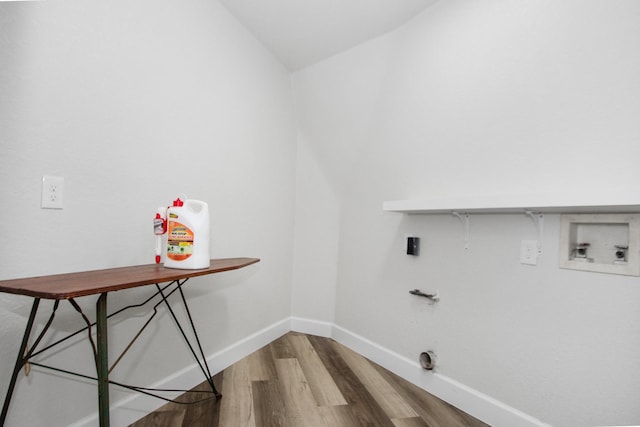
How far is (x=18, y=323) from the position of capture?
3.38 feet

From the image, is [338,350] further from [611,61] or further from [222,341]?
[611,61]

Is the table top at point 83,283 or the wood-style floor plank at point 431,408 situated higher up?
the table top at point 83,283

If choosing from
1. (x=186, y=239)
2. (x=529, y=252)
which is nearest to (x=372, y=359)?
(x=529, y=252)

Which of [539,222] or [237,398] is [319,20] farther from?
[237,398]

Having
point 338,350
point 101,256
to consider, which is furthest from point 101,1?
point 338,350

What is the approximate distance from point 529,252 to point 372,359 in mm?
1284

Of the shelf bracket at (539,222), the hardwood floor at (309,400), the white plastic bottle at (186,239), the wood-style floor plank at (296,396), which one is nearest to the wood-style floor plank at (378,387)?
the hardwood floor at (309,400)

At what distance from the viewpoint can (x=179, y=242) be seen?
1.25m

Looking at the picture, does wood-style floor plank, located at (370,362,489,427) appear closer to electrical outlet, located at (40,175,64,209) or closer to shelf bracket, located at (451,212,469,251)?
shelf bracket, located at (451,212,469,251)

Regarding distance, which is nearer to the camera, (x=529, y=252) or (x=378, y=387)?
(x=529, y=252)

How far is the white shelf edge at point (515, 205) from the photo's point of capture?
3.43 feet

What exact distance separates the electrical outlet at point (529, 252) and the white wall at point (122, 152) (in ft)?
5.39

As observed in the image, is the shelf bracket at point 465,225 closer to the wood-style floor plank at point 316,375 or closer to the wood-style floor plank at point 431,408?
the wood-style floor plank at point 431,408

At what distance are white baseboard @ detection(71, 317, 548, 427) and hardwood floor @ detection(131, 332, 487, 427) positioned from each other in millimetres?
41
